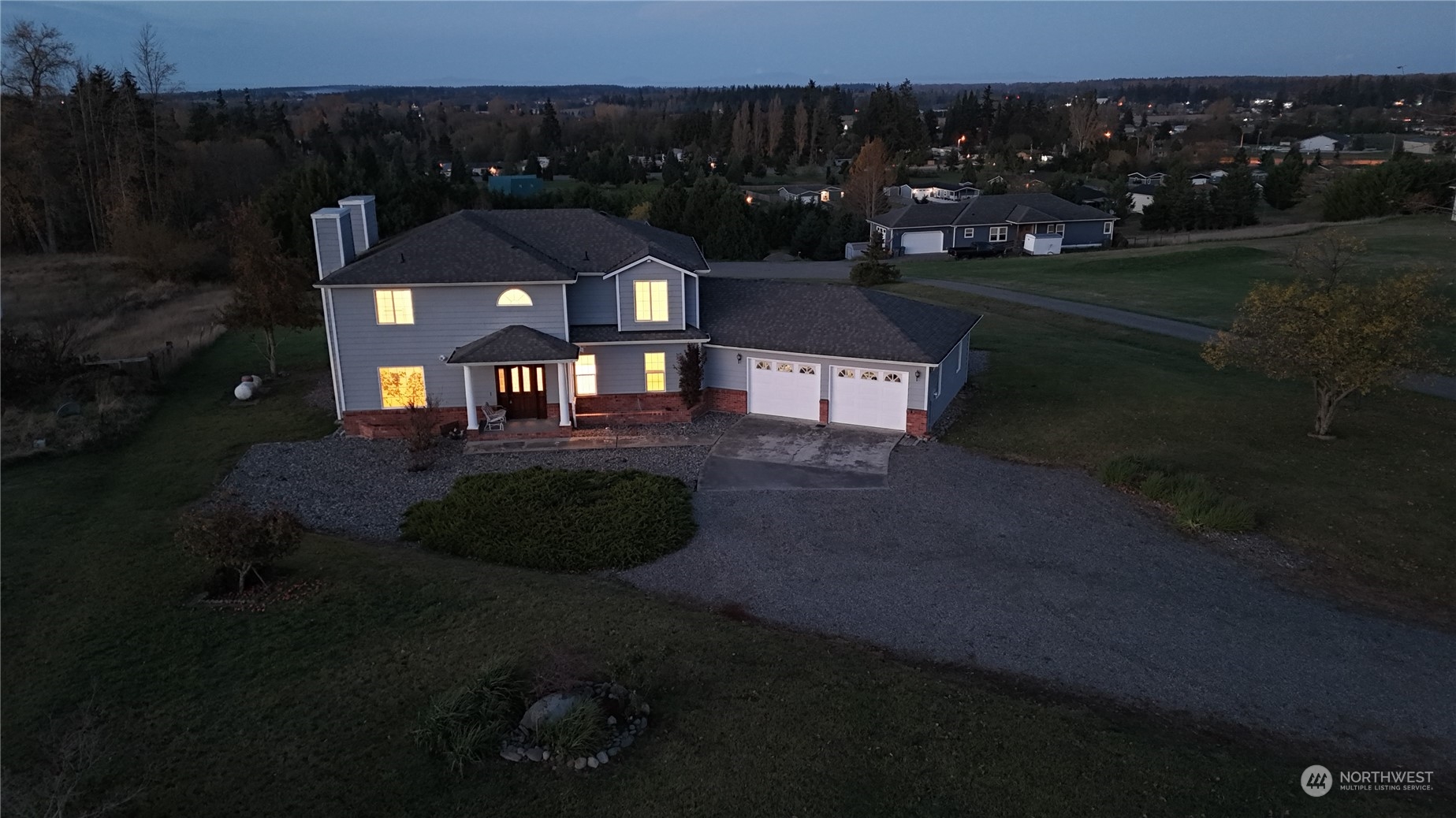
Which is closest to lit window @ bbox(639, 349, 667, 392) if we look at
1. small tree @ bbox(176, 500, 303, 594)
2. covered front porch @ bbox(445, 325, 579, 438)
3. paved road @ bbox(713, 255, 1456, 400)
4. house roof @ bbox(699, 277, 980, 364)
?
house roof @ bbox(699, 277, 980, 364)

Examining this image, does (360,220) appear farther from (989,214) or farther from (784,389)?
(989,214)

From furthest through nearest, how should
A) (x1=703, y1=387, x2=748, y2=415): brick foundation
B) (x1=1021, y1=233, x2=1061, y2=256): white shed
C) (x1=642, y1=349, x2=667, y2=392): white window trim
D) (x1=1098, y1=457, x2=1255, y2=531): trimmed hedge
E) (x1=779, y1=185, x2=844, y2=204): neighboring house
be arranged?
1. (x1=779, y1=185, x2=844, y2=204): neighboring house
2. (x1=1021, y1=233, x2=1061, y2=256): white shed
3. (x1=703, y1=387, x2=748, y2=415): brick foundation
4. (x1=642, y1=349, x2=667, y2=392): white window trim
5. (x1=1098, y1=457, x2=1255, y2=531): trimmed hedge

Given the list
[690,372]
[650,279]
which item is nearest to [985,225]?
[690,372]

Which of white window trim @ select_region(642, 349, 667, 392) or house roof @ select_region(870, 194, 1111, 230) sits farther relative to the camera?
house roof @ select_region(870, 194, 1111, 230)

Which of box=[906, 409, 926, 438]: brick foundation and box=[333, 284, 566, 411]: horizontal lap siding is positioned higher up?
box=[333, 284, 566, 411]: horizontal lap siding

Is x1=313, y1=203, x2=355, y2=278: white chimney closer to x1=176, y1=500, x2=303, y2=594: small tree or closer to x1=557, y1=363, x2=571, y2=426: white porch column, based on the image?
x1=557, y1=363, x2=571, y2=426: white porch column

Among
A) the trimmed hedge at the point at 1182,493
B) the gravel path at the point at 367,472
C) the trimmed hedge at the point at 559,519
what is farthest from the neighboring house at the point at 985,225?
the trimmed hedge at the point at 559,519

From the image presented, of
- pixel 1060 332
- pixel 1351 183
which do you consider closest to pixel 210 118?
pixel 1060 332
